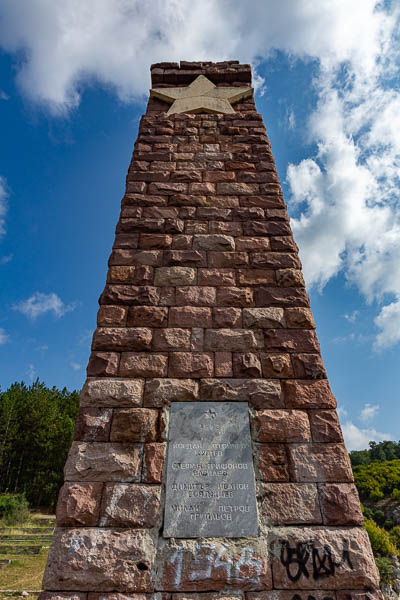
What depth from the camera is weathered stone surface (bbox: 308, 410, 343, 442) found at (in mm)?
1974

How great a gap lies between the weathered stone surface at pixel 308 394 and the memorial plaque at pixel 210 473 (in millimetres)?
312

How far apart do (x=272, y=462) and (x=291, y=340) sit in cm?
83

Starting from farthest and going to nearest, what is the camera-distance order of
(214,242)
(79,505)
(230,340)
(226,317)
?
(214,242) → (226,317) → (230,340) → (79,505)

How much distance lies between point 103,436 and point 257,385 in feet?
3.35

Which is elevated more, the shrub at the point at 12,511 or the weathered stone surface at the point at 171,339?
the weathered stone surface at the point at 171,339

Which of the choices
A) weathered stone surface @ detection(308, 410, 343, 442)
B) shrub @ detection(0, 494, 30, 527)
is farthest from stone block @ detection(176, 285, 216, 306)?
shrub @ detection(0, 494, 30, 527)

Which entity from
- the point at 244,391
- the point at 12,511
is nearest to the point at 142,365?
the point at 244,391

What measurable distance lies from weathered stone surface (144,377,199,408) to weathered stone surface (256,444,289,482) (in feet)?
1.69

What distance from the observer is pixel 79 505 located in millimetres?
1729

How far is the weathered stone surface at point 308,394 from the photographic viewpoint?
2.08 m

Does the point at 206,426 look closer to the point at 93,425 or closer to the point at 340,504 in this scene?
the point at 93,425

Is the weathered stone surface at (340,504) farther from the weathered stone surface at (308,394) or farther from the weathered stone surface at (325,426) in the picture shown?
the weathered stone surface at (308,394)

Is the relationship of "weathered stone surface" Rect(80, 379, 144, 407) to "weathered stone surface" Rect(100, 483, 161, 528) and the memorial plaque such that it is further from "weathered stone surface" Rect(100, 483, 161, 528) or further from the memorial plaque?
"weathered stone surface" Rect(100, 483, 161, 528)

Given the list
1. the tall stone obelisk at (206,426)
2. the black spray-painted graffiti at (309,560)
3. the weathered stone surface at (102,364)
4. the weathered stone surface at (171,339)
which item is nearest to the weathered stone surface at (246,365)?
the tall stone obelisk at (206,426)
